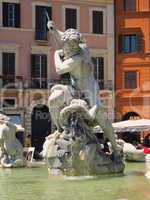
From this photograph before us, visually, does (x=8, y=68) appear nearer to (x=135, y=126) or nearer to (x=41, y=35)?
(x=41, y=35)

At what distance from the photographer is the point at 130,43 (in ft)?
143

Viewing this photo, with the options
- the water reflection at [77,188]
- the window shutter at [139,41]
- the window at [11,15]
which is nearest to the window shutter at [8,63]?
the window at [11,15]

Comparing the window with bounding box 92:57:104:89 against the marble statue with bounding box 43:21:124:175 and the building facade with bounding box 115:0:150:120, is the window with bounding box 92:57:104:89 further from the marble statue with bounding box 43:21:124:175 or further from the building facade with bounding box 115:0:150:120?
the marble statue with bounding box 43:21:124:175

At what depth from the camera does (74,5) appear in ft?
142

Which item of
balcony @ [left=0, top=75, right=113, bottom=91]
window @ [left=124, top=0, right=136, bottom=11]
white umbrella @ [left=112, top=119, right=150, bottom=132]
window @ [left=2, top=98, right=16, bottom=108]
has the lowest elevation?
white umbrella @ [left=112, top=119, right=150, bottom=132]

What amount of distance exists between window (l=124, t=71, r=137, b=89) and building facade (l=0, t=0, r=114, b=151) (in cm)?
105

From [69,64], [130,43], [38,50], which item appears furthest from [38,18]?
[69,64]

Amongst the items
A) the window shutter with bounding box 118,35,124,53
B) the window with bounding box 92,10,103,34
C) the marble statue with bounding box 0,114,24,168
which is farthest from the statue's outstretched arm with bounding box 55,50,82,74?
the window with bounding box 92,10,103,34

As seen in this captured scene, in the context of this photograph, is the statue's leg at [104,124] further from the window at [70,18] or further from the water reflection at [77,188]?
the window at [70,18]

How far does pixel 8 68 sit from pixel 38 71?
2.09 m

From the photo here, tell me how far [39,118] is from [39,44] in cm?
509

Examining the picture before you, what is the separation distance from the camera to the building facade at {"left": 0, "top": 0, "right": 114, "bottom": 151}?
1575 inches

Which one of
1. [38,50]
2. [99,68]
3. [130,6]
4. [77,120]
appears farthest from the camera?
[130,6]

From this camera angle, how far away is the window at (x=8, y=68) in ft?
131
